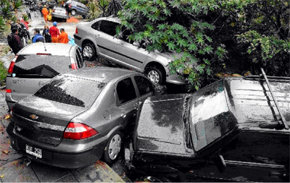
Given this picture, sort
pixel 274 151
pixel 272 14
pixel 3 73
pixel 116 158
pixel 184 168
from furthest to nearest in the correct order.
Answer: pixel 3 73 < pixel 272 14 < pixel 116 158 < pixel 184 168 < pixel 274 151

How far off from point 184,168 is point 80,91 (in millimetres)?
2196

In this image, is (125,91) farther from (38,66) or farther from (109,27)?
(109,27)

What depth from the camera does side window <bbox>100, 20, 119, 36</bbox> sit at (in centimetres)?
896

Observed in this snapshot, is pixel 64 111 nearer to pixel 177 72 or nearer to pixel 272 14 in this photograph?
pixel 177 72

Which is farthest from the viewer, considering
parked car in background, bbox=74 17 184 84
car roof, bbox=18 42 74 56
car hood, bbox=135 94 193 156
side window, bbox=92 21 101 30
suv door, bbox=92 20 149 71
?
side window, bbox=92 21 101 30

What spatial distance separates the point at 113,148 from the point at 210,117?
1860 mm

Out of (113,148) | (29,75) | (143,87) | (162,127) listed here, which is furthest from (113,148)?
(29,75)

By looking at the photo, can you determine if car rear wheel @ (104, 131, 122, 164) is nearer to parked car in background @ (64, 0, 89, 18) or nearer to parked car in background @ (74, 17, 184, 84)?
parked car in background @ (74, 17, 184, 84)

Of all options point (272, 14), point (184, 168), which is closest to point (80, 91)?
point (184, 168)

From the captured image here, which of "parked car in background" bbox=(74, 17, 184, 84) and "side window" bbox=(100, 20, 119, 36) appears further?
"side window" bbox=(100, 20, 119, 36)

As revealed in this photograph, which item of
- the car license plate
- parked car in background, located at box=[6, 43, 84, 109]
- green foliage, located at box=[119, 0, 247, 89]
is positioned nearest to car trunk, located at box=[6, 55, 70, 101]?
parked car in background, located at box=[6, 43, 84, 109]

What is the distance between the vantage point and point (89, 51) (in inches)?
379

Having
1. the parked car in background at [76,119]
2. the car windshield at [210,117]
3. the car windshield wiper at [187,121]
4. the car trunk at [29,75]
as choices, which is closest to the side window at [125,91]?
the parked car in background at [76,119]

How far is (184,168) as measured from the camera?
3.65 meters
